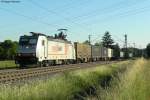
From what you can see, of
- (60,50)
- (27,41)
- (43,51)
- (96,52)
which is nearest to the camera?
(27,41)

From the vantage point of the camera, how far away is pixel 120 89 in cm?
1082

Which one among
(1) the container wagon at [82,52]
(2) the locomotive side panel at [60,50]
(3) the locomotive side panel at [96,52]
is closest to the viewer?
(2) the locomotive side panel at [60,50]

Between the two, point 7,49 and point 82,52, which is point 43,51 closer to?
point 82,52

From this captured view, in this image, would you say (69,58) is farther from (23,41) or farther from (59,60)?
(23,41)

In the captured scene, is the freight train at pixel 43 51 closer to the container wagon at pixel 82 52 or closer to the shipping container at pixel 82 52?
the container wagon at pixel 82 52

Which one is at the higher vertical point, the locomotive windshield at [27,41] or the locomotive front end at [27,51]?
the locomotive windshield at [27,41]

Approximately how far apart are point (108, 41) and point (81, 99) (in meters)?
182

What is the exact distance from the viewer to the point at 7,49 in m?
117

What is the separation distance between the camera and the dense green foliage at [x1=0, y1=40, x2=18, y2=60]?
11444 centimetres

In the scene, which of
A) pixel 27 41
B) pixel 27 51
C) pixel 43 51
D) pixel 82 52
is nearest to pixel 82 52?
pixel 82 52

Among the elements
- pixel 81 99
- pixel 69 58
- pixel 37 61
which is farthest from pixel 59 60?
pixel 81 99

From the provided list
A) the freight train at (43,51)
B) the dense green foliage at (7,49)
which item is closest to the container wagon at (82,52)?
the freight train at (43,51)

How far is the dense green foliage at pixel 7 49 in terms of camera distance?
375 feet

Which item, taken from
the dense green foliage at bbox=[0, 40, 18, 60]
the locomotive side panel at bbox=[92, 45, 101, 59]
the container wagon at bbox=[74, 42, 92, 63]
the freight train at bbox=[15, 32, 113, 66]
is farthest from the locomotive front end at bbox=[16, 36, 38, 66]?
the dense green foliage at bbox=[0, 40, 18, 60]
